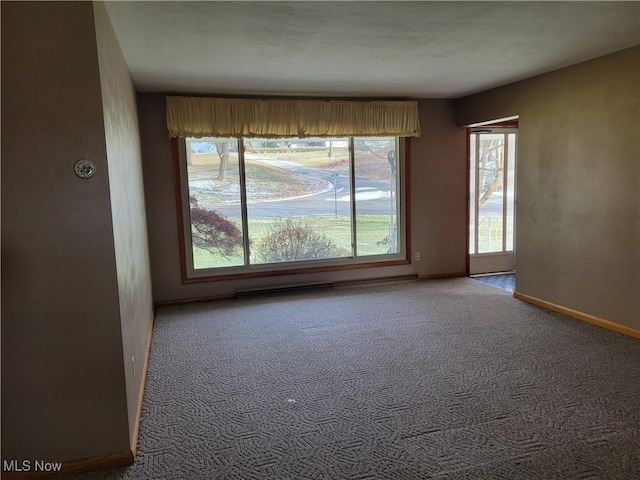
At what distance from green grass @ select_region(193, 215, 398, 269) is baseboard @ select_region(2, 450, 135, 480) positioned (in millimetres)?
2999

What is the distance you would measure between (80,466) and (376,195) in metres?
4.27

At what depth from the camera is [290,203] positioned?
5281 mm

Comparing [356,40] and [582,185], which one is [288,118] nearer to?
[356,40]

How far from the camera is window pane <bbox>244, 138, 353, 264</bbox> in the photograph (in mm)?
5129

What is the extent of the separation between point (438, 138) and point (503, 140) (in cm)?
96

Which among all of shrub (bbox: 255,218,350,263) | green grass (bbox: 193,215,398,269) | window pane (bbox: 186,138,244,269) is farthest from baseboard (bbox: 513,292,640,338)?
window pane (bbox: 186,138,244,269)

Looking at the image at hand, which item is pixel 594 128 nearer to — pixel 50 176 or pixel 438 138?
pixel 438 138

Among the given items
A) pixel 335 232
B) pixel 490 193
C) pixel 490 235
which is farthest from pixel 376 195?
pixel 490 235

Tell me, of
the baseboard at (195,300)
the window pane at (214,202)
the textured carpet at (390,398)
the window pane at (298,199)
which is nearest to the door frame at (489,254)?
the window pane at (298,199)

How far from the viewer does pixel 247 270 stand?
5.11m

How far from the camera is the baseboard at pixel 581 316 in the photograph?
357cm

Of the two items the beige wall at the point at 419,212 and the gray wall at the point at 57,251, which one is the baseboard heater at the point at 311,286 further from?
the gray wall at the point at 57,251

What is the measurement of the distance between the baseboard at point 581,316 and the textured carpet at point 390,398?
0.29ft

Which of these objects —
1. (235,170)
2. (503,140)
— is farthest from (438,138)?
(235,170)
